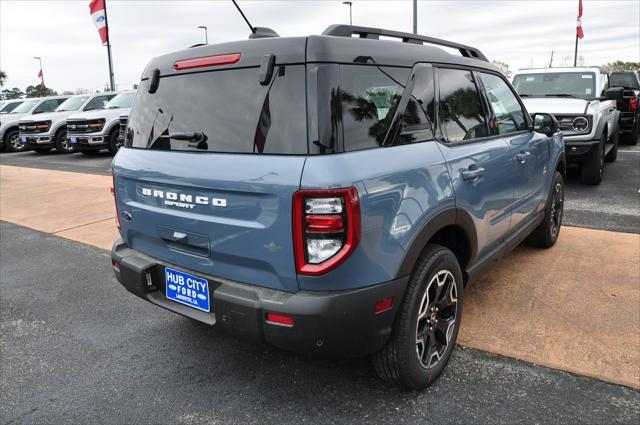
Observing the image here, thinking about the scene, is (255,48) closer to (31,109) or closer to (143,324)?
(143,324)

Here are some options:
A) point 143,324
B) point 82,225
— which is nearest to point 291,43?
point 143,324

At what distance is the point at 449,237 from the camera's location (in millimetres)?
2902

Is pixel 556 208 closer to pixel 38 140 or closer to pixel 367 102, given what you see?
pixel 367 102

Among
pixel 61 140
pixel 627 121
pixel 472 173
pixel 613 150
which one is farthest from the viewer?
pixel 61 140

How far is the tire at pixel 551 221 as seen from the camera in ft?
15.0

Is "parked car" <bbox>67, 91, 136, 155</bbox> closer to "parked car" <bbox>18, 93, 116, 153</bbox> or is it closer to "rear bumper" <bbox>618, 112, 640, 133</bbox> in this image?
"parked car" <bbox>18, 93, 116, 153</bbox>

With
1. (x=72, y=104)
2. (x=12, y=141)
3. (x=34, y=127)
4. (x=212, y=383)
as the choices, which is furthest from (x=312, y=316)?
(x=12, y=141)

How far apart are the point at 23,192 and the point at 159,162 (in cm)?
837

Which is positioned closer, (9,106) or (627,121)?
(627,121)

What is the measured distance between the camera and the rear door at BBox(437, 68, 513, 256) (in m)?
2.78

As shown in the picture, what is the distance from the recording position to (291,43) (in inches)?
86.7

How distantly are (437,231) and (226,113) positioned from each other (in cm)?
121

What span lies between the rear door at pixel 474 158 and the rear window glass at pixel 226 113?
943 millimetres

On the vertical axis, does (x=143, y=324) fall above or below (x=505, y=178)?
below
